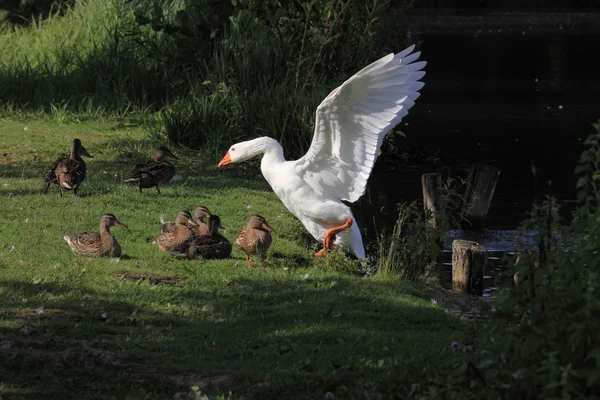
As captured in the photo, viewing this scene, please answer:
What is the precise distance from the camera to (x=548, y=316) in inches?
191

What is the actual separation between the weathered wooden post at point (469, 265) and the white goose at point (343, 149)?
2.83ft

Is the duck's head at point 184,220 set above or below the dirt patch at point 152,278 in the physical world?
above

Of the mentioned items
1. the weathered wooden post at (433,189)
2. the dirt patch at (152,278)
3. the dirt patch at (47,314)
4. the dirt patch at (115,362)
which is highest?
the weathered wooden post at (433,189)

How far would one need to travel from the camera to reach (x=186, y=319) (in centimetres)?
735

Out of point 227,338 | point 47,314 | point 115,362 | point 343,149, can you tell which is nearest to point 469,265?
point 343,149

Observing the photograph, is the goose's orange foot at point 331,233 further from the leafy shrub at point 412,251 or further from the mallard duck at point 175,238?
the mallard duck at point 175,238

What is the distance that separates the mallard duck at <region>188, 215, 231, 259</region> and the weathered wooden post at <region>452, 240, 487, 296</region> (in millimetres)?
2094

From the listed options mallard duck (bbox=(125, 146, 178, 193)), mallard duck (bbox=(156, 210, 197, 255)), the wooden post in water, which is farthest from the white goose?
the wooden post in water

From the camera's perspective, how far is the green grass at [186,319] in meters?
5.95

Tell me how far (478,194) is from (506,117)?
9.65m

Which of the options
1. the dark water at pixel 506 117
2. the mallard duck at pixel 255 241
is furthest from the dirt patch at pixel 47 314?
the dark water at pixel 506 117

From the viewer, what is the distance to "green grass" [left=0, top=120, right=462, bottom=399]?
5.95 meters

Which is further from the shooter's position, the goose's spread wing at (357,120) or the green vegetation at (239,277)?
the goose's spread wing at (357,120)

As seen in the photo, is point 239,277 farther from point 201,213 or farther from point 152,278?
point 201,213
